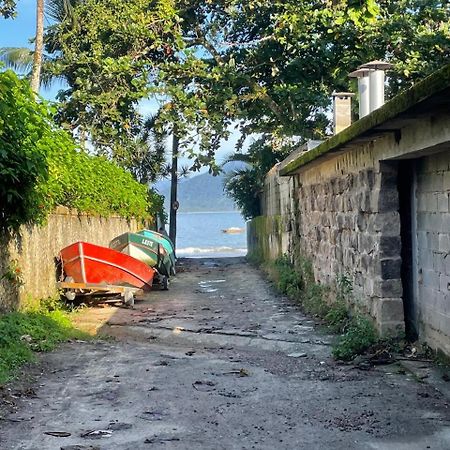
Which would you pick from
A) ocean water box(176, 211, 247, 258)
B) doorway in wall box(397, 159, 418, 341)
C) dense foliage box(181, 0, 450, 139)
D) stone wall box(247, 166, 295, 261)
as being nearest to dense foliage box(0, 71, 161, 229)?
stone wall box(247, 166, 295, 261)

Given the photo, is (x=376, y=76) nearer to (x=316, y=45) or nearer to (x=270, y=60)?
(x=316, y=45)

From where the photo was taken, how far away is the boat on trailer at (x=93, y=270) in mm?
12336

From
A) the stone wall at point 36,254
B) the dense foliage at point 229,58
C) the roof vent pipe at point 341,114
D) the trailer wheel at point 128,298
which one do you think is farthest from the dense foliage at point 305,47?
the trailer wheel at point 128,298

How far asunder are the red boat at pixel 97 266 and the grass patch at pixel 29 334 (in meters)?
1.41

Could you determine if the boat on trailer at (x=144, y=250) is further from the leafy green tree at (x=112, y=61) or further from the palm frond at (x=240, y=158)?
the palm frond at (x=240, y=158)

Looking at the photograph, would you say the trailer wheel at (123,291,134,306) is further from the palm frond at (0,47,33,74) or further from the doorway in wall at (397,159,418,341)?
the palm frond at (0,47,33,74)

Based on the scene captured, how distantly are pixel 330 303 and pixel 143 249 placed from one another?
7014 mm

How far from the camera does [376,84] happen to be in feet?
34.0

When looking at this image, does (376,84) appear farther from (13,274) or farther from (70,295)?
(70,295)

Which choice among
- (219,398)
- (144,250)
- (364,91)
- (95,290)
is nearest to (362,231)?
(364,91)

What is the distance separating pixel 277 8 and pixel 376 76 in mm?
9351

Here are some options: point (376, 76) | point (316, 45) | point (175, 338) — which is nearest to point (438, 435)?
point (175, 338)

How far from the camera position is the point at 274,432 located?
5.22 m

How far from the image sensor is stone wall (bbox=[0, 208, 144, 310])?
30.6 ft
